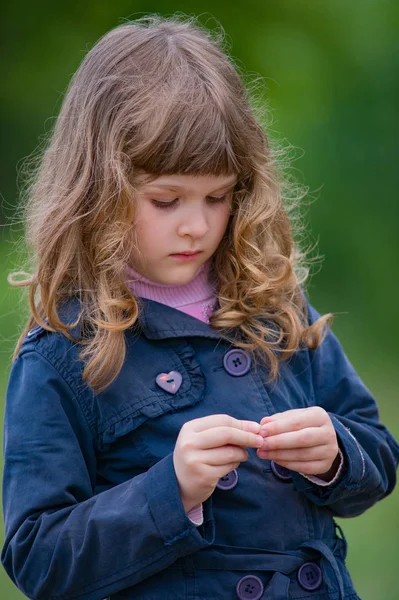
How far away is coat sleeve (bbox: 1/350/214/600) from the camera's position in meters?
1.43

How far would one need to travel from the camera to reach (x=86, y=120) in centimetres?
162

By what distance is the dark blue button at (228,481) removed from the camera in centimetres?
154

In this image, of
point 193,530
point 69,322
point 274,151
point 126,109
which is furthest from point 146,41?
point 193,530

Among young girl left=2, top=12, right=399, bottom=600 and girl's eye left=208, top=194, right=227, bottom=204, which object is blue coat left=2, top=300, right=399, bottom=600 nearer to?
young girl left=2, top=12, right=399, bottom=600

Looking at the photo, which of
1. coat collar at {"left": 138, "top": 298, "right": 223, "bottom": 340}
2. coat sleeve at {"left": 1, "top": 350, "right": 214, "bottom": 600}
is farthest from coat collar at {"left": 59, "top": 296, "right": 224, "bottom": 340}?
coat sleeve at {"left": 1, "top": 350, "right": 214, "bottom": 600}

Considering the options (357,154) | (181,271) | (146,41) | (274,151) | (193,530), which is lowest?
(357,154)

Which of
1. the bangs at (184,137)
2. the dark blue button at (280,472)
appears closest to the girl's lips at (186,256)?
the bangs at (184,137)

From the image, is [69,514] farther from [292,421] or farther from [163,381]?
[292,421]

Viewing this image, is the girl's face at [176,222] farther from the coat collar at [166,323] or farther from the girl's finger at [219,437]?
the girl's finger at [219,437]

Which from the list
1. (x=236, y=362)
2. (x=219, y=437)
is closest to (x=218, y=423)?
(x=219, y=437)

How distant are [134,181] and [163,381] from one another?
1.10 ft

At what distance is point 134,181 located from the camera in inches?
61.2

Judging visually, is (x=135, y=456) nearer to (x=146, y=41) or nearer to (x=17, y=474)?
(x=17, y=474)

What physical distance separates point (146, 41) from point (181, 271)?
41 cm
